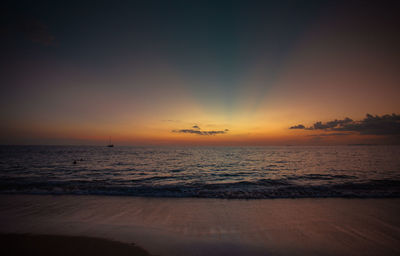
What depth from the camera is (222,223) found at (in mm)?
6230

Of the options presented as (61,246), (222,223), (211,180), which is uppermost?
(61,246)

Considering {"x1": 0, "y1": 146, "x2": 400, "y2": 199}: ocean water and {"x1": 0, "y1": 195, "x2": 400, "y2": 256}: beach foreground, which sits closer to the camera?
{"x1": 0, "y1": 195, "x2": 400, "y2": 256}: beach foreground

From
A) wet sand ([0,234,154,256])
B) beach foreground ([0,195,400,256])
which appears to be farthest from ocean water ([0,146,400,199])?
wet sand ([0,234,154,256])

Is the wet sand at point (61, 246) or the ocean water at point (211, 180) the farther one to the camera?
the ocean water at point (211, 180)

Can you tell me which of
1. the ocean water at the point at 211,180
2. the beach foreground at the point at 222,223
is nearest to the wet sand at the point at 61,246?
the beach foreground at the point at 222,223

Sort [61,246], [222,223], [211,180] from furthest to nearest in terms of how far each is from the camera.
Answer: [211,180] < [222,223] < [61,246]

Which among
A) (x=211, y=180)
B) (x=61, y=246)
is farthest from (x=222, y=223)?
(x=211, y=180)

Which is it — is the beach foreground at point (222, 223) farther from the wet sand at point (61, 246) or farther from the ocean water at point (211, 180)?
the ocean water at point (211, 180)

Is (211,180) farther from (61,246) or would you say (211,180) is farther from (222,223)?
(61,246)

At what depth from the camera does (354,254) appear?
4.52 m

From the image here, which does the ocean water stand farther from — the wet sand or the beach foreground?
the wet sand

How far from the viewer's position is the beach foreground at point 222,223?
4797 mm

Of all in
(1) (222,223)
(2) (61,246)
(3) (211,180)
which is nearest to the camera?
(2) (61,246)

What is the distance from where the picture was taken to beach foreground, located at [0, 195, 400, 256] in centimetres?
480
